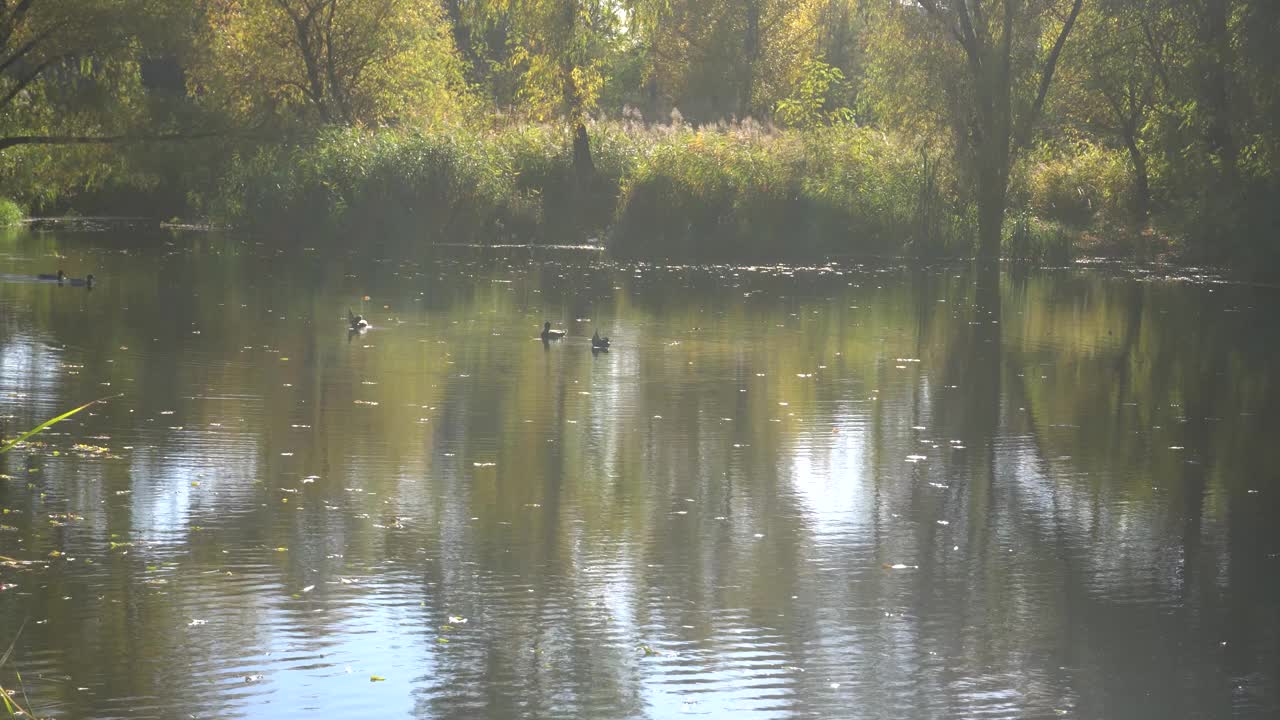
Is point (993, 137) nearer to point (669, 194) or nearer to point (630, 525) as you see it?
point (669, 194)

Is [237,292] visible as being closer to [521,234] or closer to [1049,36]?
[521,234]

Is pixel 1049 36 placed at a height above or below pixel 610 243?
above

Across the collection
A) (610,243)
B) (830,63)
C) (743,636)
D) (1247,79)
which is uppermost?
(830,63)

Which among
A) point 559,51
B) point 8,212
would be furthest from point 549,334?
point 8,212

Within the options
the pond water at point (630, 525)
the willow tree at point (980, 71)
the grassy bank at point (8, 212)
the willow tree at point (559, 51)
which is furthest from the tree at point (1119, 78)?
the grassy bank at point (8, 212)

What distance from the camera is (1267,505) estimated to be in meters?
11.1

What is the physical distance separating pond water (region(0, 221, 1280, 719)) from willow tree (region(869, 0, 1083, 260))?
1315cm

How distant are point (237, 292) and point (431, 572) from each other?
1695 centimetres

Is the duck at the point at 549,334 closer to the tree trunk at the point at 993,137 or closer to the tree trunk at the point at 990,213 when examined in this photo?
the tree trunk at the point at 993,137

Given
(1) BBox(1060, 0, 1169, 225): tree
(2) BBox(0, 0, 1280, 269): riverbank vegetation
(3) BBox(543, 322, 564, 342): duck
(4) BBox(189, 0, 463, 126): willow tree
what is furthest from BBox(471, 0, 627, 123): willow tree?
(3) BBox(543, 322, 564, 342): duck

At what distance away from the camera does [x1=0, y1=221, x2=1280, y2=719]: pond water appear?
23.2 ft

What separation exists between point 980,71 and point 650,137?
9.50m

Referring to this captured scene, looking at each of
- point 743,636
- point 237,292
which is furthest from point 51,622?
point 237,292

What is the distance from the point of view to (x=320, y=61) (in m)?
43.5
